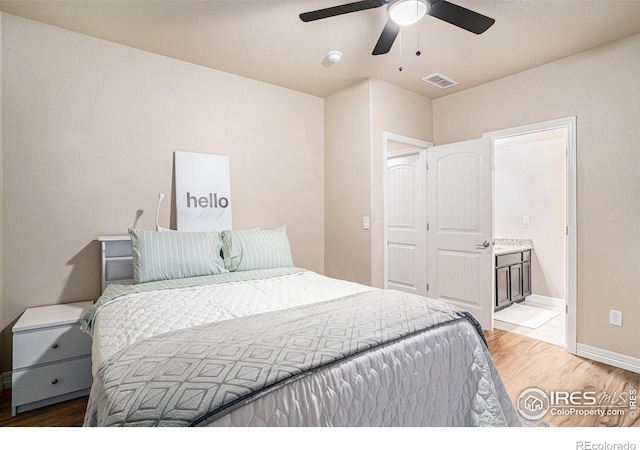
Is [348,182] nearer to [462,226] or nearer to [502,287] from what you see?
[462,226]

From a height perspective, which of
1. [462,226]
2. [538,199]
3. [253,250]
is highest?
[538,199]

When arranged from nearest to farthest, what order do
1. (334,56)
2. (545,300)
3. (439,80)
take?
(334,56) < (439,80) < (545,300)

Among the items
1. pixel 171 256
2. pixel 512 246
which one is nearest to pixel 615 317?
pixel 512 246

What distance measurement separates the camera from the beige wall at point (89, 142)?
2.29m

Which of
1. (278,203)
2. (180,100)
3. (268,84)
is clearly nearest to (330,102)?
(268,84)

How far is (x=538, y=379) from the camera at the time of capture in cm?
240

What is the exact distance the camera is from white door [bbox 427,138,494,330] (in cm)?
330

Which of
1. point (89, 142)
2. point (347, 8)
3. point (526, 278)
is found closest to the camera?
point (347, 8)

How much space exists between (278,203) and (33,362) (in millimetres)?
2244

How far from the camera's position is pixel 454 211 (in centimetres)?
355

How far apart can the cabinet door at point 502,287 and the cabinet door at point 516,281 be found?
0.14m

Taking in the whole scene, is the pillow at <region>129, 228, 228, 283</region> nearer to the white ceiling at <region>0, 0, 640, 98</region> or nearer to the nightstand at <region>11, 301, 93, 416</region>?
the nightstand at <region>11, 301, 93, 416</region>

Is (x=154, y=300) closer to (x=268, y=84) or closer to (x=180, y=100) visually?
(x=180, y=100)
